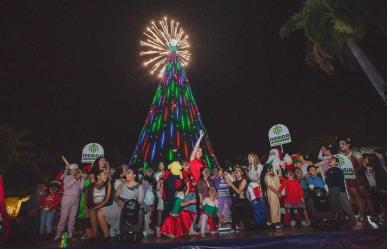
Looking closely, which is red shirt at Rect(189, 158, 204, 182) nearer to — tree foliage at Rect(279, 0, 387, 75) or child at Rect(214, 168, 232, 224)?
child at Rect(214, 168, 232, 224)

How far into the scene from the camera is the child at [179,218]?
826 centimetres

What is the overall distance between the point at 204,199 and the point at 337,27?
33.0ft

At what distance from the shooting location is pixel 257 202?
895cm

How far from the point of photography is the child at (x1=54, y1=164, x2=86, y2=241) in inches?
334

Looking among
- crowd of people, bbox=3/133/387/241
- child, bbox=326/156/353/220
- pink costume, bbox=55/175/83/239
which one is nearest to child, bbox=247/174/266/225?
crowd of people, bbox=3/133/387/241

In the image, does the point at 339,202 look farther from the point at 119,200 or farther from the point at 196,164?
the point at 119,200

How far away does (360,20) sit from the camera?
13.4 m

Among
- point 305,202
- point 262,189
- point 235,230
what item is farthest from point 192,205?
point 305,202

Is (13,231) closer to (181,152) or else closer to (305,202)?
(305,202)

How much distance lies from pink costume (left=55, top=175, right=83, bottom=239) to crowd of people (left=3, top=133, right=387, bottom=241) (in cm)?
3

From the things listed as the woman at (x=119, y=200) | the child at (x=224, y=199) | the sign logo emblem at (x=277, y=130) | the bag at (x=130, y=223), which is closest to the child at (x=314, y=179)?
the child at (x=224, y=199)

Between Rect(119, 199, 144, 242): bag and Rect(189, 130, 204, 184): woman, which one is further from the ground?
Rect(189, 130, 204, 184): woman

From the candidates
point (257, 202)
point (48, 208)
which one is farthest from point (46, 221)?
point (257, 202)

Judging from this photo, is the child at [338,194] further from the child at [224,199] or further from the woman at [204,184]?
the woman at [204,184]
